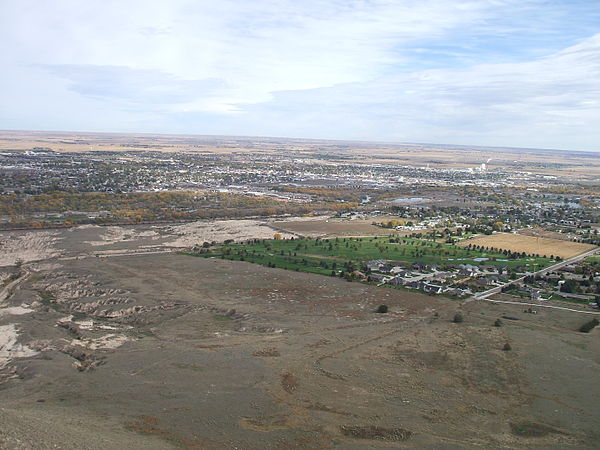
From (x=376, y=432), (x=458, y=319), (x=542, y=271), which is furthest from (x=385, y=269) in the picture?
(x=376, y=432)

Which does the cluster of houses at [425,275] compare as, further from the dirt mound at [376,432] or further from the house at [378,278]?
the dirt mound at [376,432]

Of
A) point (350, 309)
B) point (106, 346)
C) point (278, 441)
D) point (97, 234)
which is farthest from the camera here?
point (97, 234)

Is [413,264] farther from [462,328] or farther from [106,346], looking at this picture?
[106,346]

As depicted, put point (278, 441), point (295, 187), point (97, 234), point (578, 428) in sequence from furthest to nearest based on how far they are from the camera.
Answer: point (295, 187), point (97, 234), point (578, 428), point (278, 441)

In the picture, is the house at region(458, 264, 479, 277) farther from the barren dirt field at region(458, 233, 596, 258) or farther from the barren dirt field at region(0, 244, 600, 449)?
the barren dirt field at region(458, 233, 596, 258)

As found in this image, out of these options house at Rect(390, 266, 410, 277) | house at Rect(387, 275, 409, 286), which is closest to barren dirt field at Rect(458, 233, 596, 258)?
house at Rect(390, 266, 410, 277)

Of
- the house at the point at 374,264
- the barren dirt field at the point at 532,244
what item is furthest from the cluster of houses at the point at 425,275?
the barren dirt field at the point at 532,244

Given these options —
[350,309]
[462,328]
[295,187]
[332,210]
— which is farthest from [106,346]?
[295,187]

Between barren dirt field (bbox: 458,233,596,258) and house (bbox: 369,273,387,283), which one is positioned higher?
barren dirt field (bbox: 458,233,596,258)
